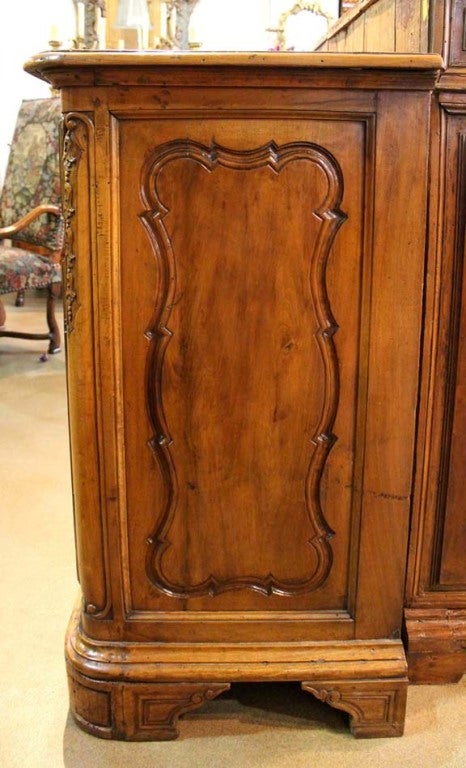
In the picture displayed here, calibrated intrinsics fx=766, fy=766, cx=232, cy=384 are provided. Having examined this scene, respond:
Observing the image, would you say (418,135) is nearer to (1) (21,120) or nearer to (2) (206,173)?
(2) (206,173)

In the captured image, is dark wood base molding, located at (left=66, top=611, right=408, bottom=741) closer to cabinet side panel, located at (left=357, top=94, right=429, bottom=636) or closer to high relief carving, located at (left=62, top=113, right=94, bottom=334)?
cabinet side panel, located at (left=357, top=94, right=429, bottom=636)

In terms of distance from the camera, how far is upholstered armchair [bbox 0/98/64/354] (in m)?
3.83

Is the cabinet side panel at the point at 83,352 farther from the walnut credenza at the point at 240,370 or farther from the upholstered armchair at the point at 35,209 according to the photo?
the upholstered armchair at the point at 35,209

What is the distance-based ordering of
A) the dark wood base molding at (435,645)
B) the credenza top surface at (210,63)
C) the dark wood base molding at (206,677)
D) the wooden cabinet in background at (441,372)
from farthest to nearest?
the dark wood base molding at (435,645) → the dark wood base molding at (206,677) → the wooden cabinet in background at (441,372) → the credenza top surface at (210,63)

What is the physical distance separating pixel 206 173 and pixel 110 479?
0.52 m

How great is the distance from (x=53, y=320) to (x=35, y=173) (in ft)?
2.68

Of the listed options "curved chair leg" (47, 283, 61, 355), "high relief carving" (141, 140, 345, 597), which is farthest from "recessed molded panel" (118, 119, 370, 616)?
"curved chair leg" (47, 283, 61, 355)

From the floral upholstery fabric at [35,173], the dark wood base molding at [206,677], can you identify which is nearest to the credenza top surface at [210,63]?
the dark wood base molding at [206,677]

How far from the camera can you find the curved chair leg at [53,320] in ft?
13.3

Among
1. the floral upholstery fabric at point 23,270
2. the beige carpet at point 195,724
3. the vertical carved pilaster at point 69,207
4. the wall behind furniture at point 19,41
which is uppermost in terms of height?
the wall behind furniture at point 19,41

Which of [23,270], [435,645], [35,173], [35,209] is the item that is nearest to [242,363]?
[435,645]

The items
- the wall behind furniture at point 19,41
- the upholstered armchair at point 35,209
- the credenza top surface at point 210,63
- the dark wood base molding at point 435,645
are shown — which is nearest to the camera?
the credenza top surface at point 210,63

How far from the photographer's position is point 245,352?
1.24 m

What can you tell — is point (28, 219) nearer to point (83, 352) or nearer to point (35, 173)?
point (35, 173)
